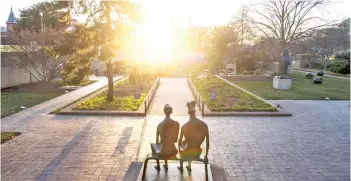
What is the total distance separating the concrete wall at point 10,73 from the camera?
18484 millimetres

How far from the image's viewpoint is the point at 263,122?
9156 millimetres

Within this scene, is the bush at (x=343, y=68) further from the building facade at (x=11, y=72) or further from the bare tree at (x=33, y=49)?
the building facade at (x=11, y=72)

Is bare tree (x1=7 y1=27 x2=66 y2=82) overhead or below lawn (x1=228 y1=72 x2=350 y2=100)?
overhead

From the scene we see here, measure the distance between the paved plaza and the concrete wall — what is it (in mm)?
10507

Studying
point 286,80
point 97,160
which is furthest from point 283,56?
point 97,160

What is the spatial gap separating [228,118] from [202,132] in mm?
5844

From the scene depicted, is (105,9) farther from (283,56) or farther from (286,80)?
(283,56)

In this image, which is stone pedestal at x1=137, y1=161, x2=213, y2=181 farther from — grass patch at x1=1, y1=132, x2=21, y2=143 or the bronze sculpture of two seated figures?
grass patch at x1=1, y1=132, x2=21, y2=143

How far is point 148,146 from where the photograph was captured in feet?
21.6

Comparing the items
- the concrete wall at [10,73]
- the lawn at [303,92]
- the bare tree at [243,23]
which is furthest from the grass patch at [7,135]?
the bare tree at [243,23]

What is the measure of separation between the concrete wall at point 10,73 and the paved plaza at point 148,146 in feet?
34.5

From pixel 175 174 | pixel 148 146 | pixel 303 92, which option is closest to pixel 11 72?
pixel 148 146

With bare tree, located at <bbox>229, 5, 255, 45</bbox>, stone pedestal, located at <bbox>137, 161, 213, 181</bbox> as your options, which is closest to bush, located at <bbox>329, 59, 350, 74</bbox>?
bare tree, located at <bbox>229, 5, 255, 45</bbox>

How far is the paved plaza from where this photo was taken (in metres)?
5.21
